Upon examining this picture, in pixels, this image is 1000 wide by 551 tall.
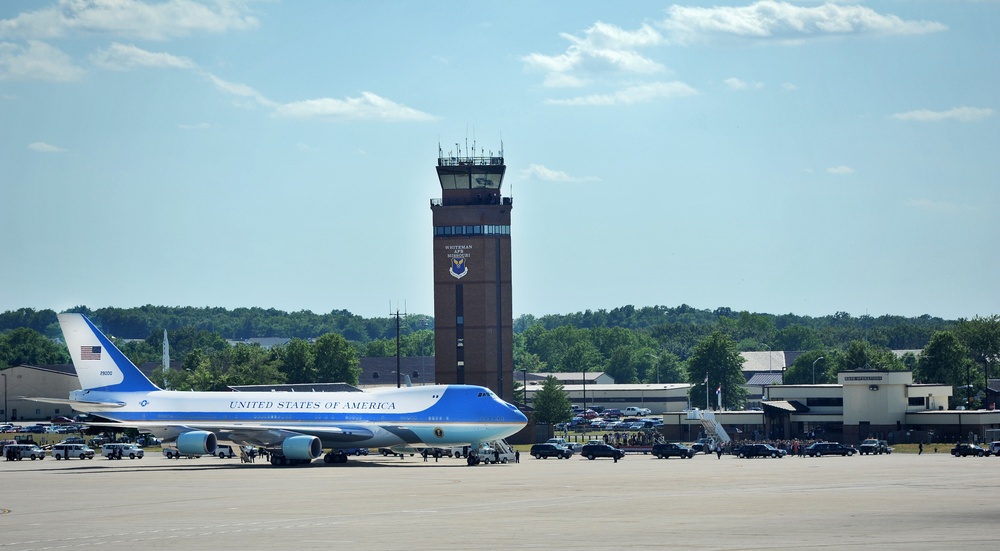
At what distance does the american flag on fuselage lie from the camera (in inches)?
3580

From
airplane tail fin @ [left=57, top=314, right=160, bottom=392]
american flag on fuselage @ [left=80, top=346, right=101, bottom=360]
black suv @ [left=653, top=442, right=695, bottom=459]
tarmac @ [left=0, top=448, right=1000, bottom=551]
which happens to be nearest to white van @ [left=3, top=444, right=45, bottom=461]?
airplane tail fin @ [left=57, top=314, right=160, bottom=392]

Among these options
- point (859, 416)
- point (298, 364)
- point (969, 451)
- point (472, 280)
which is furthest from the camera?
point (298, 364)

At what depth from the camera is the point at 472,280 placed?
13175cm

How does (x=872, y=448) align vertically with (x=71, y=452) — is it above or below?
below

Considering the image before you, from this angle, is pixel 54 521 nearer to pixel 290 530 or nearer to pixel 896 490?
pixel 290 530

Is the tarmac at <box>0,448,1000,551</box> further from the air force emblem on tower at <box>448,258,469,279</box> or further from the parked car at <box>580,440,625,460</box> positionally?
the air force emblem on tower at <box>448,258,469,279</box>

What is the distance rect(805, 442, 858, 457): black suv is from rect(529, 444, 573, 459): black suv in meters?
17.7

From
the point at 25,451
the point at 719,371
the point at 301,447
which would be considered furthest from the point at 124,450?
the point at 719,371

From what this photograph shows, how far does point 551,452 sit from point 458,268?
38013 mm

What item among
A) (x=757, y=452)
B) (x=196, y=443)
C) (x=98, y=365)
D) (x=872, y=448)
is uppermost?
(x=98, y=365)

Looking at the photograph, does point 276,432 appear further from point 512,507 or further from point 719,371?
point 719,371

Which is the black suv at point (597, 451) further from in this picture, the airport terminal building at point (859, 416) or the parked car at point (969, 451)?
the airport terminal building at point (859, 416)

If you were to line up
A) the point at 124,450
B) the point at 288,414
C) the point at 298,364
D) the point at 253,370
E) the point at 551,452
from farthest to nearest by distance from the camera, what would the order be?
the point at 298,364 < the point at 253,370 < the point at 124,450 < the point at 551,452 < the point at 288,414

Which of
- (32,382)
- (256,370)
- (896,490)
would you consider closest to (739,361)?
(256,370)
